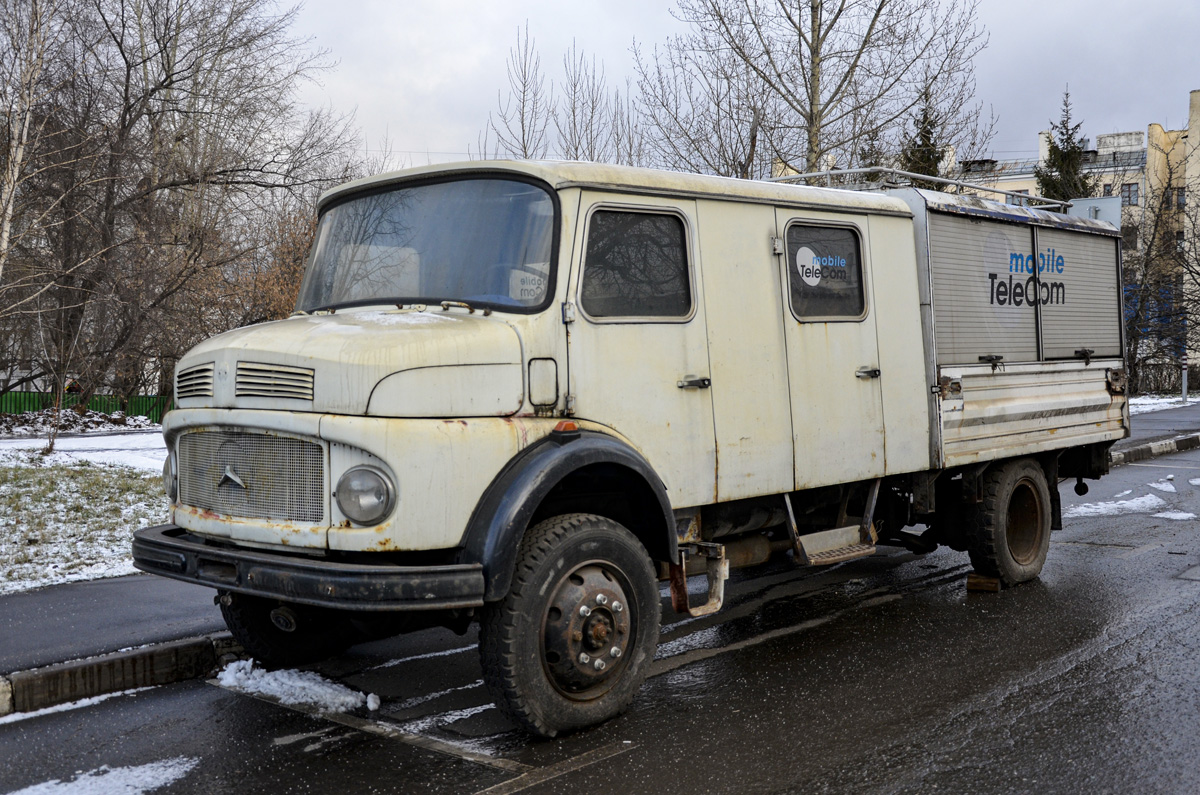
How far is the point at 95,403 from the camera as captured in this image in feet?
80.7

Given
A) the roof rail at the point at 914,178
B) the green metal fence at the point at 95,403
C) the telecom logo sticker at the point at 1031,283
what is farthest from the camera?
the green metal fence at the point at 95,403

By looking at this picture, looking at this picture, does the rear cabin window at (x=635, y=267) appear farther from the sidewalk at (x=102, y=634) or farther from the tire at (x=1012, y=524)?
the tire at (x=1012, y=524)

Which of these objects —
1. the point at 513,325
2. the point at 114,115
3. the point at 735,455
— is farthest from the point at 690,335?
the point at 114,115

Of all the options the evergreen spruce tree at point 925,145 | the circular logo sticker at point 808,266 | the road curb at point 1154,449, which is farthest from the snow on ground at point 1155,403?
the circular logo sticker at point 808,266

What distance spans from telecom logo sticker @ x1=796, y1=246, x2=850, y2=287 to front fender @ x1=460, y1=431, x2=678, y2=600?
1822 mm

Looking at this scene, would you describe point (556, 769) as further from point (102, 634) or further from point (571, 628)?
point (102, 634)

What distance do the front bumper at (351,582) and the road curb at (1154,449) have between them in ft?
43.7

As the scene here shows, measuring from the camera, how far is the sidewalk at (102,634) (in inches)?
209

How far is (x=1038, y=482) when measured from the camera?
7820mm

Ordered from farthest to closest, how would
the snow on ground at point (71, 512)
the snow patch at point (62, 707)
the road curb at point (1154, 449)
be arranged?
the road curb at point (1154, 449)
the snow on ground at point (71, 512)
the snow patch at point (62, 707)

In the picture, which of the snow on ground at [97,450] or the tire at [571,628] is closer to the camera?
the tire at [571,628]

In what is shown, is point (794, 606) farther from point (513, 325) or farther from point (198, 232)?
point (198, 232)

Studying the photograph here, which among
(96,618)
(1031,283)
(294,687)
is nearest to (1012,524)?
(1031,283)

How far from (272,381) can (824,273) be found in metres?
3.23
